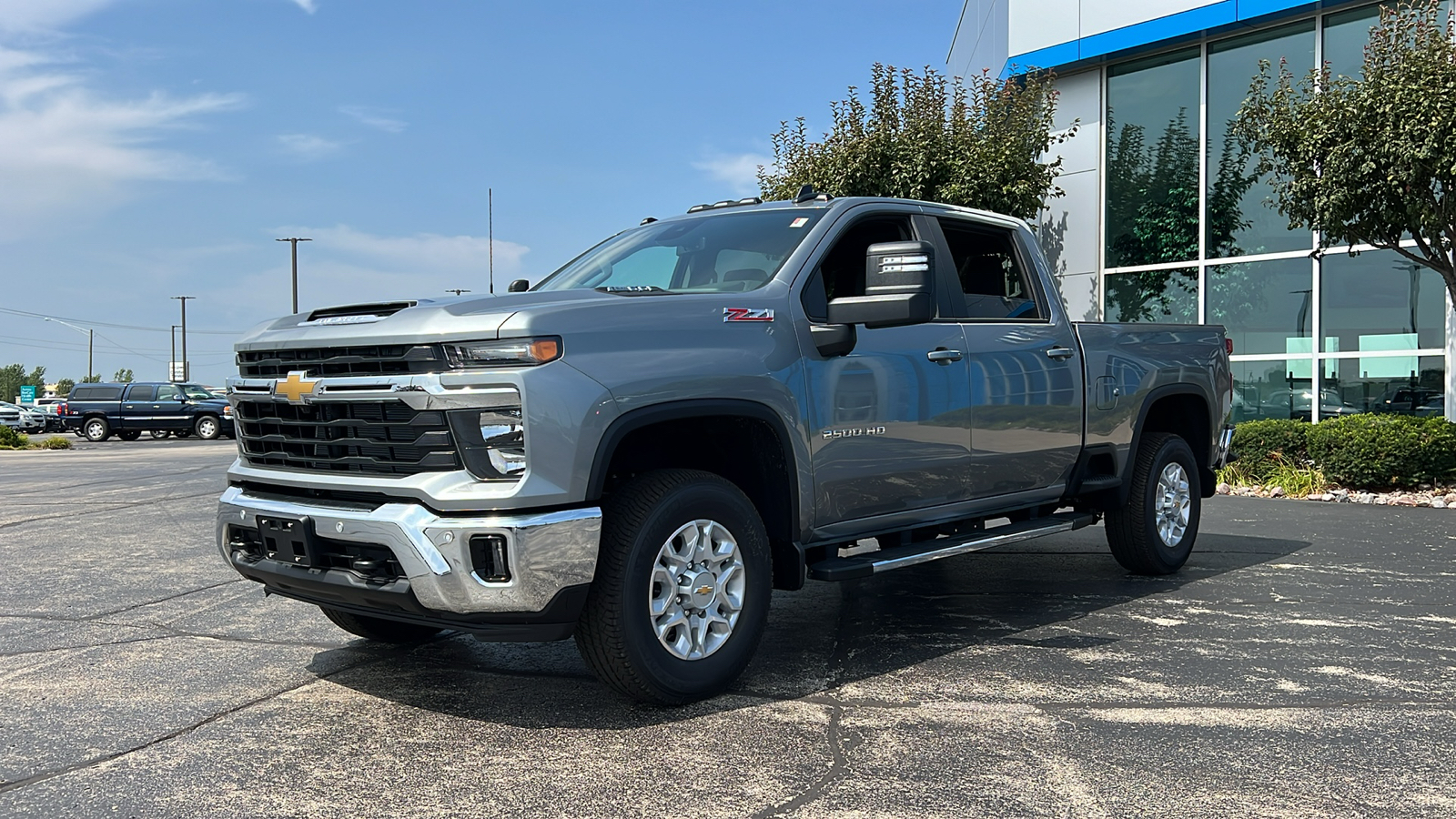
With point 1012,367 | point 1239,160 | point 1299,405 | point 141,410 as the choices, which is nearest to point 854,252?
point 1012,367

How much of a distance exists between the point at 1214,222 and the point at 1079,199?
2.00 m

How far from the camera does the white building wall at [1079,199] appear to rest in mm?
17156

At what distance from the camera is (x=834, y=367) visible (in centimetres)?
500

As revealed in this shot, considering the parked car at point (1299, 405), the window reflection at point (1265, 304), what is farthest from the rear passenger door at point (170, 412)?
the parked car at point (1299, 405)

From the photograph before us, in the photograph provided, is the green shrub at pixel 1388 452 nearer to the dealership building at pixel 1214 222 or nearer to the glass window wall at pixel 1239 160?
the dealership building at pixel 1214 222

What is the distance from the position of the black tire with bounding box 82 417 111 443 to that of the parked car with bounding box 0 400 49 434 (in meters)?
9.51

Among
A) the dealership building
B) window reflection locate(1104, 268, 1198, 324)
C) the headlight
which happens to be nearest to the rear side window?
the dealership building

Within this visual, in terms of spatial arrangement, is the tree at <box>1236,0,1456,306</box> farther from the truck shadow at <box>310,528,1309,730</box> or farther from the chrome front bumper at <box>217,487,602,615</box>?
the chrome front bumper at <box>217,487,602,615</box>

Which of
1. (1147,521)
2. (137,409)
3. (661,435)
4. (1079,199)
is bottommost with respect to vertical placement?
(1147,521)

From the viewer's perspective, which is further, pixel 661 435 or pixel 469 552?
pixel 661 435

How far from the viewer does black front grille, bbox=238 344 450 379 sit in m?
4.09

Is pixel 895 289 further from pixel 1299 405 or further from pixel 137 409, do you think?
pixel 137 409

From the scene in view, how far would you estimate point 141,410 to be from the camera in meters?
34.5

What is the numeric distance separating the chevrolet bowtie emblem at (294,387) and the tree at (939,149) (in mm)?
11067
